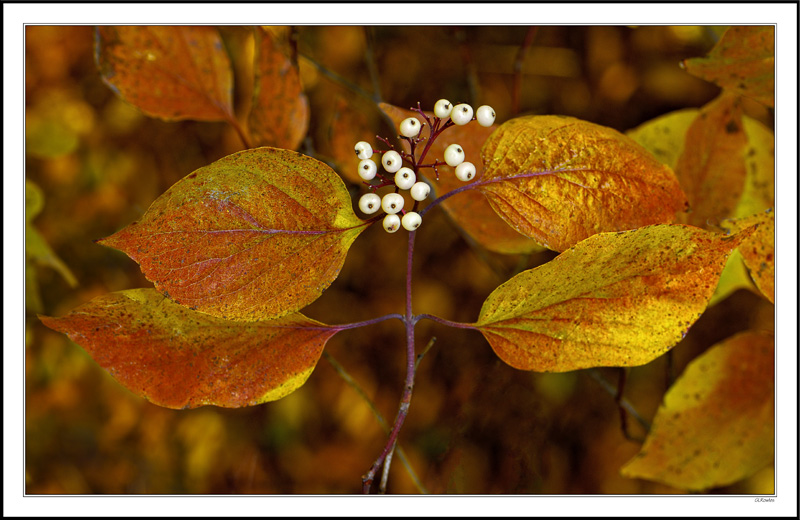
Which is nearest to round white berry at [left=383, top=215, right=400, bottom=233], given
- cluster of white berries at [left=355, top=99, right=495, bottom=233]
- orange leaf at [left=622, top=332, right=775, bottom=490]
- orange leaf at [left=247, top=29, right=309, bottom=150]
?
cluster of white berries at [left=355, top=99, right=495, bottom=233]

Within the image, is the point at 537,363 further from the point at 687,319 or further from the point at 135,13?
the point at 135,13

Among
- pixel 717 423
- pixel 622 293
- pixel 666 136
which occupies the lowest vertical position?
pixel 717 423

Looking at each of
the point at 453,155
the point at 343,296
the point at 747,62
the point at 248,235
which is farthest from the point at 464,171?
the point at 343,296

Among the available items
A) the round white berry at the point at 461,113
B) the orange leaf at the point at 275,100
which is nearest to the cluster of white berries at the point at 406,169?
the round white berry at the point at 461,113

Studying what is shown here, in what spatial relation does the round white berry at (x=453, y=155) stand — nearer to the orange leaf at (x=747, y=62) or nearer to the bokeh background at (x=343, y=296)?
the orange leaf at (x=747, y=62)

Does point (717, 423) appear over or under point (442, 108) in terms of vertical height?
under

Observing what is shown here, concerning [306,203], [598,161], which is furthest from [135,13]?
[598,161]

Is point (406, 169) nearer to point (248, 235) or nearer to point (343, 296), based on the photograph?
point (248, 235)
